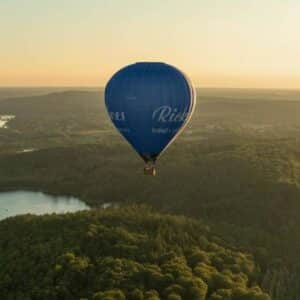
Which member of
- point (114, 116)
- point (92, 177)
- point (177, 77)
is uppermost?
point (177, 77)

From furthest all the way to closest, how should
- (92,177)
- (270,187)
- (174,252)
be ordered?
(92,177) → (270,187) → (174,252)

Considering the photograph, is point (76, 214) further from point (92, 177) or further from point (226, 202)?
point (92, 177)

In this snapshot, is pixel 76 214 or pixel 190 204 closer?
pixel 76 214

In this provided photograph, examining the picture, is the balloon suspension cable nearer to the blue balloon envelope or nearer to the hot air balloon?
the hot air balloon

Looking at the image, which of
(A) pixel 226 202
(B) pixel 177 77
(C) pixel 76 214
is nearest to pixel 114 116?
(B) pixel 177 77

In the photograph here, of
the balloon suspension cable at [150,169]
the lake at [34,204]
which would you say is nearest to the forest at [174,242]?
the lake at [34,204]

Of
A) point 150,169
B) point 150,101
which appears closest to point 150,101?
point 150,101

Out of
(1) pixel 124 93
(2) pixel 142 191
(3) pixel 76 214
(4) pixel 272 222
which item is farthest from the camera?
(2) pixel 142 191

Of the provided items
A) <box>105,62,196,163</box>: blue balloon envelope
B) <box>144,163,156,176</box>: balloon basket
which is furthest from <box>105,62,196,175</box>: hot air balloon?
<box>144,163,156,176</box>: balloon basket
